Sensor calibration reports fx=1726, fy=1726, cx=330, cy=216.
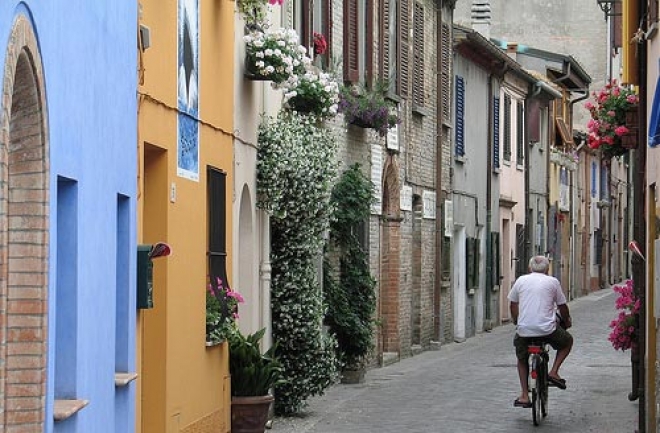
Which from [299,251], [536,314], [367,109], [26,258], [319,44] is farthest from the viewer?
[367,109]

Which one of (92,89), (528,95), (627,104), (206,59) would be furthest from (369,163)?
(528,95)

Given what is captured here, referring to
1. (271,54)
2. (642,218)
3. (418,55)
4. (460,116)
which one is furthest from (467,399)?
(460,116)

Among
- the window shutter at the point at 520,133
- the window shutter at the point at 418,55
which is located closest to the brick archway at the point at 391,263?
the window shutter at the point at 418,55

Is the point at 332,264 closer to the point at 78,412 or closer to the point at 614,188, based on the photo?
the point at 78,412

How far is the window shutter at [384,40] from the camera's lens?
2403 centimetres

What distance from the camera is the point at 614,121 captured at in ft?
57.4

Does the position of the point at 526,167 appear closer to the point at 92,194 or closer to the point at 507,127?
the point at 507,127

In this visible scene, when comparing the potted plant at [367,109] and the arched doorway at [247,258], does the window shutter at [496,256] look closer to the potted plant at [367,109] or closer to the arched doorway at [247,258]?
the potted plant at [367,109]

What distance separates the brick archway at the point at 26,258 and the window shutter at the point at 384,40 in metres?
15.5

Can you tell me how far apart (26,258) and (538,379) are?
29.7ft

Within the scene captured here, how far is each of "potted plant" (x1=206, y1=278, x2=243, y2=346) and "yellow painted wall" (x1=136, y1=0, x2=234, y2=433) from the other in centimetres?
16

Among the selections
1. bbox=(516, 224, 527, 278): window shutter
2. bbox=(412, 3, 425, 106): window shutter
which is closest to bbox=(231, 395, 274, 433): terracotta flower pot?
bbox=(412, 3, 425, 106): window shutter

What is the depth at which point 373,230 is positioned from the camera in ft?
77.6

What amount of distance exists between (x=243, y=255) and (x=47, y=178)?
26.2ft
